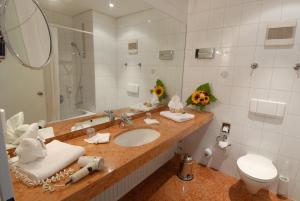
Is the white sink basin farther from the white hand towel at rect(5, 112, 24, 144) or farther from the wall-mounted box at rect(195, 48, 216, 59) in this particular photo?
the wall-mounted box at rect(195, 48, 216, 59)

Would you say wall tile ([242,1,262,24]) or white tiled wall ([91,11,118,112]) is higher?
wall tile ([242,1,262,24])

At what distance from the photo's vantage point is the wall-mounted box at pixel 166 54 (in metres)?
2.05

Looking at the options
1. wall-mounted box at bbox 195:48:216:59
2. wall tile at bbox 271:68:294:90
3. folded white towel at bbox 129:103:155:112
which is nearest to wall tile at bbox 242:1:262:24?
wall-mounted box at bbox 195:48:216:59

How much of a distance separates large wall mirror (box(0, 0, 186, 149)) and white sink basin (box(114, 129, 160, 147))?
0.27 m

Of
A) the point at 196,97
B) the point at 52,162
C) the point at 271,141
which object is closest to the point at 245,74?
the point at 196,97

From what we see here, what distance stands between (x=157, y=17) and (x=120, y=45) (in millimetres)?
633

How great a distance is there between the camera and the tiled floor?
1.68 metres

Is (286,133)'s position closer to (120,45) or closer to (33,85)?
(120,45)

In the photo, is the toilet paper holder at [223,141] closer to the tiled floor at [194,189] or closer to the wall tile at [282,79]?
the tiled floor at [194,189]

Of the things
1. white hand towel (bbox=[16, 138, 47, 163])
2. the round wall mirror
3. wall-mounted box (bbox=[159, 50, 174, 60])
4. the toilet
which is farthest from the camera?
wall-mounted box (bbox=[159, 50, 174, 60])

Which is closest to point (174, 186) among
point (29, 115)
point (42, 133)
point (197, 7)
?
point (42, 133)

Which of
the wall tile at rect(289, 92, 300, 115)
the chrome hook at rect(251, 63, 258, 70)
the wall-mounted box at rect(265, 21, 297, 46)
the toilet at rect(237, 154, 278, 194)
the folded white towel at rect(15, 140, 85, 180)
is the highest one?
the wall-mounted box at rect(265, 21, 297, 46)

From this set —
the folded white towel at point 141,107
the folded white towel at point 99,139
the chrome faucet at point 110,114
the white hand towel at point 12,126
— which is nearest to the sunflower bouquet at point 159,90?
the folded white towel at point 141,107

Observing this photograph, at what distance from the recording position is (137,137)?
5.27ft
